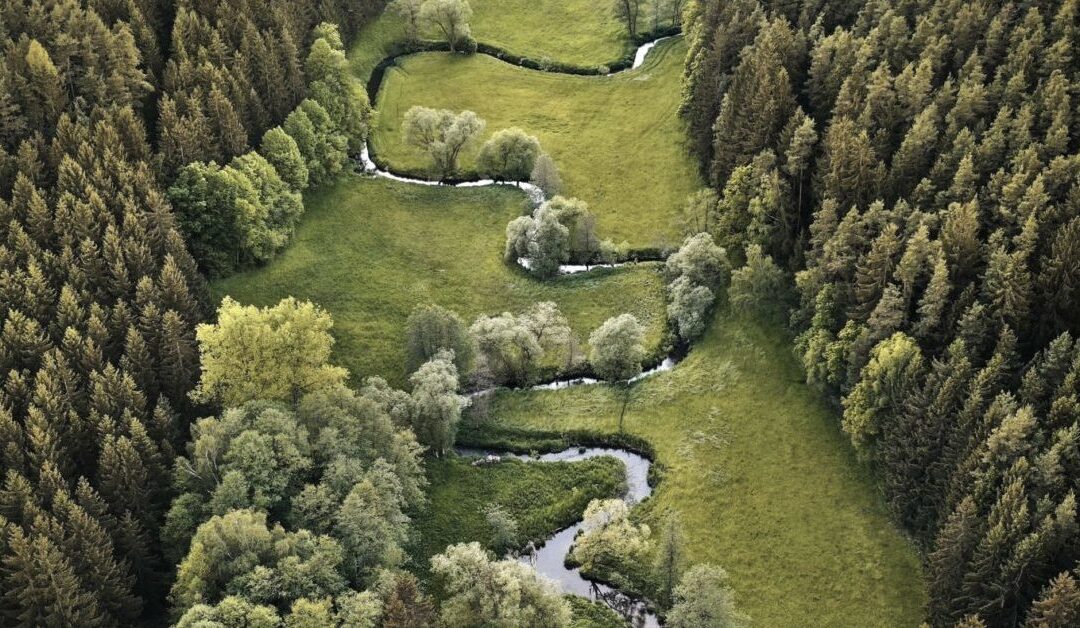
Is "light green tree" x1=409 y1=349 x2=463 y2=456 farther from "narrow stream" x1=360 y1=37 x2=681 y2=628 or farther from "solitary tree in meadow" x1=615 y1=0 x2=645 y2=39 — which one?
"solitary tree in meadow" x1=615 y1=0 x2=645 y2=39

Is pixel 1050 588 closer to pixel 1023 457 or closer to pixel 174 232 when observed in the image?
pixel 1023 457

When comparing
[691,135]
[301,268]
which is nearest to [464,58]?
[691,135]

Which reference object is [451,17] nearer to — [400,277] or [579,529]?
[400,277]

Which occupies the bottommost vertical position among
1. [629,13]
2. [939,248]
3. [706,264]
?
[706,264]

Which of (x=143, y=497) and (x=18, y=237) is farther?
(x=18, y=237)

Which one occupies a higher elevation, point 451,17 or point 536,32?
point 451,17

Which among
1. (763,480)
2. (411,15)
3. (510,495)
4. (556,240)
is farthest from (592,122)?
(510,495)
